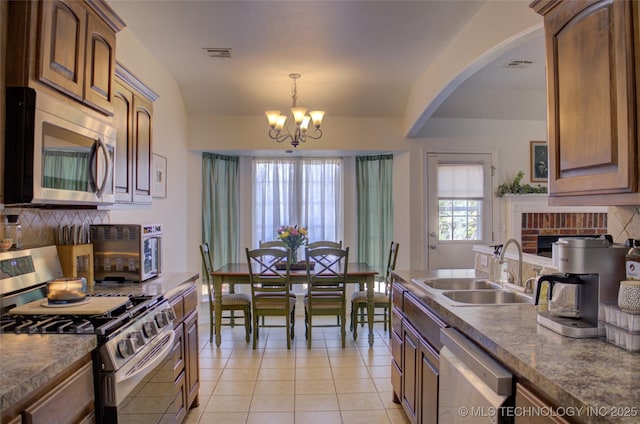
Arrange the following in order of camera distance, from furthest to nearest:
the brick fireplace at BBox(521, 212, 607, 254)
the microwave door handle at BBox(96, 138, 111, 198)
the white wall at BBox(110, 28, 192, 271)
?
the brick fireplace at BBox(521, 212, 607, 254), the white wall at BBox(110, 28, 192, 271), the microwave door handle at BBox(96, 138, 111, 198)

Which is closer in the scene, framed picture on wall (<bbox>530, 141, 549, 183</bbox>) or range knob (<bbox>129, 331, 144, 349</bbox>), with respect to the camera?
range knob (<bbox>129, 331, 144, 349</bbox>)

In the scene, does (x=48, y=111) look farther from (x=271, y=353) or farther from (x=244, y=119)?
(x=244, y=119)

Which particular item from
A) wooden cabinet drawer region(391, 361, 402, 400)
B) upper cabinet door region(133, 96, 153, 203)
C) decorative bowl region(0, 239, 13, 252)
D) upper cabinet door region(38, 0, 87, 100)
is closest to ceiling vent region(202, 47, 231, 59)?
upper cabinet door region(133, 96, 153, 203)

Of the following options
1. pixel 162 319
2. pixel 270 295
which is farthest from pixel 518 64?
pixel 162 319

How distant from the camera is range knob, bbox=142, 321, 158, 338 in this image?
5.69 ft

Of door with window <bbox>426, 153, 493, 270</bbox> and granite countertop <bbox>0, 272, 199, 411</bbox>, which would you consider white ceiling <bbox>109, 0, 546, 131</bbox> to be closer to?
door with window <bbox>426, 153, 493, 270</bbox>

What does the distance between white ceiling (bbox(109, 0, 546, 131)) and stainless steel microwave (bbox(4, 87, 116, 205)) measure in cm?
137

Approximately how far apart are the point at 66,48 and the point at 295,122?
7.95 feet

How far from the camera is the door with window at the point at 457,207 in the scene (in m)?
4.93

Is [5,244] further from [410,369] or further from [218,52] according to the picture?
[218,52]

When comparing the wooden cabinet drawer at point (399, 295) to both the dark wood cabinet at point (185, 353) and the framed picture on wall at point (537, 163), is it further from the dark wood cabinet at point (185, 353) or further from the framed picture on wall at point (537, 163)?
Result: the framed picture on wall at point (537, 163)

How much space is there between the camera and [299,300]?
A: 17.7 ft

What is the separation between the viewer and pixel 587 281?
1.46 meters

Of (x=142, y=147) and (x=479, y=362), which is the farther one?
(x=142, y=147)
